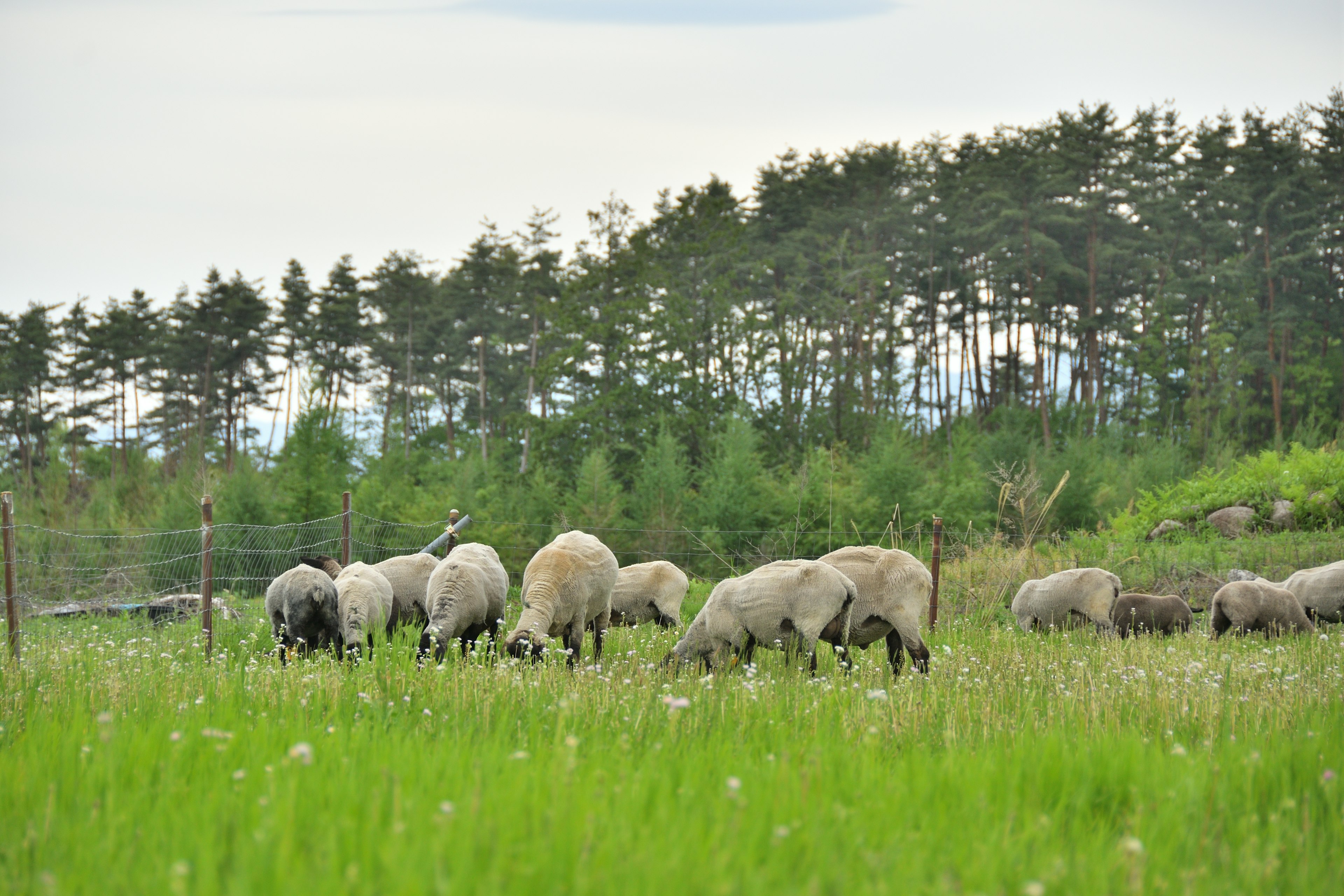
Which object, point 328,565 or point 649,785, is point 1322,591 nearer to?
point 649,785

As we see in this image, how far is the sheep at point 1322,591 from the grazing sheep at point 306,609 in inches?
441

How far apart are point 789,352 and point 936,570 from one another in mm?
27980

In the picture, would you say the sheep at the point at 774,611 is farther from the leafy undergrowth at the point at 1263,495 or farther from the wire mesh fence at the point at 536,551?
the leafy undergrowth at the point at 1263,495

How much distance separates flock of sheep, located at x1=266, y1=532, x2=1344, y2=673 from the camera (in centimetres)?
846

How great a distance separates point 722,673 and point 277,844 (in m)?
5.25

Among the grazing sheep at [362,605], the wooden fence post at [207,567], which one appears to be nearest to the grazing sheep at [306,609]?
the grazing sheep at [362,605]

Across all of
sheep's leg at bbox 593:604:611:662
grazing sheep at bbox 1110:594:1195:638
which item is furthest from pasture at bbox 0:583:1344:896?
grazing sheep at bbox 1110:594:1195:638

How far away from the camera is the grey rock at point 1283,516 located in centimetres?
2103

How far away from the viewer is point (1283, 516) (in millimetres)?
21266

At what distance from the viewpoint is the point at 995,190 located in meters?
46.4

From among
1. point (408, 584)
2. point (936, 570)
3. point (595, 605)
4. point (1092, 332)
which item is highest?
point (1092, 332)

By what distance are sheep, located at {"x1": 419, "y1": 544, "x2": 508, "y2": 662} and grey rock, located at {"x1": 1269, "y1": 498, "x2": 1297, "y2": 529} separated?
19.1 metres

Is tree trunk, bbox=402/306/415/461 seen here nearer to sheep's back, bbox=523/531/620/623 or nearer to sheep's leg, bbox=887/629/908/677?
sheep's back, bbox=523/531/620/623

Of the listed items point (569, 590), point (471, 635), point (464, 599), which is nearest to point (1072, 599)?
point (569, 590)
